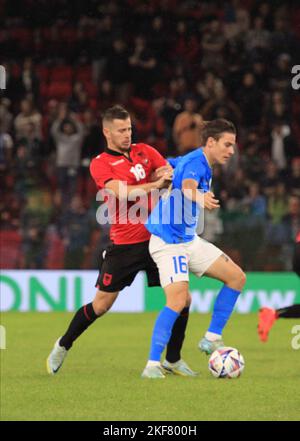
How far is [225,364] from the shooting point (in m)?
8.20

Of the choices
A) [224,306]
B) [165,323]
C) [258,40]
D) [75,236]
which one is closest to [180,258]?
[165,323]

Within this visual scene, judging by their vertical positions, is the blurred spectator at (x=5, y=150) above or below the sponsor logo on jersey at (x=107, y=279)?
above

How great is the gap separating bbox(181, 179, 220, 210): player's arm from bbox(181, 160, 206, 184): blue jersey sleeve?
58 millimetres

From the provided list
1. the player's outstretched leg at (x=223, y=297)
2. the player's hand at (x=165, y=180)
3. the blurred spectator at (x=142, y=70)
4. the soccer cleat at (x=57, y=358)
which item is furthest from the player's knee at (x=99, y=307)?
the blurred spectator at (x=142, y=70)

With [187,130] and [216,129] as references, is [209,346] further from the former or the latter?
[187,130]

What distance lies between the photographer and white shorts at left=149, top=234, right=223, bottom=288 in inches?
323

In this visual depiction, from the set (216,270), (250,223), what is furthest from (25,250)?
(216,270)

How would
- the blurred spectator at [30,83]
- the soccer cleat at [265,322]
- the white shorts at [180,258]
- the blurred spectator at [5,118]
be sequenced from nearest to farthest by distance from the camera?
the white shorts at [180,258] → the soccer cleat at [265,322] → the blurred spectator at [5,118] → the blurred spectator at [30,83]

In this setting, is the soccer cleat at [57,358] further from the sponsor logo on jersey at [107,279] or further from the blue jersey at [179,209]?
the blue jersey at [179,209]

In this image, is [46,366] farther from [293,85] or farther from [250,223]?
[293,85]

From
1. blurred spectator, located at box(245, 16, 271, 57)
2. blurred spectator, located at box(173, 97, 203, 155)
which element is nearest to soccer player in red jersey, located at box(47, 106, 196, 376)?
blurred spectator, located at box(173, 97, 203, 155)

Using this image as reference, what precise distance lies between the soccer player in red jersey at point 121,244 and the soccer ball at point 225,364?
1.01 feet

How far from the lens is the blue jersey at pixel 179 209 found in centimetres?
822

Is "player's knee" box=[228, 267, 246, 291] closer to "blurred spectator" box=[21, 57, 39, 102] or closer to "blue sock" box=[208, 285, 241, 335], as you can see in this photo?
"blue sock" box=[208, 285, 241, 335]
